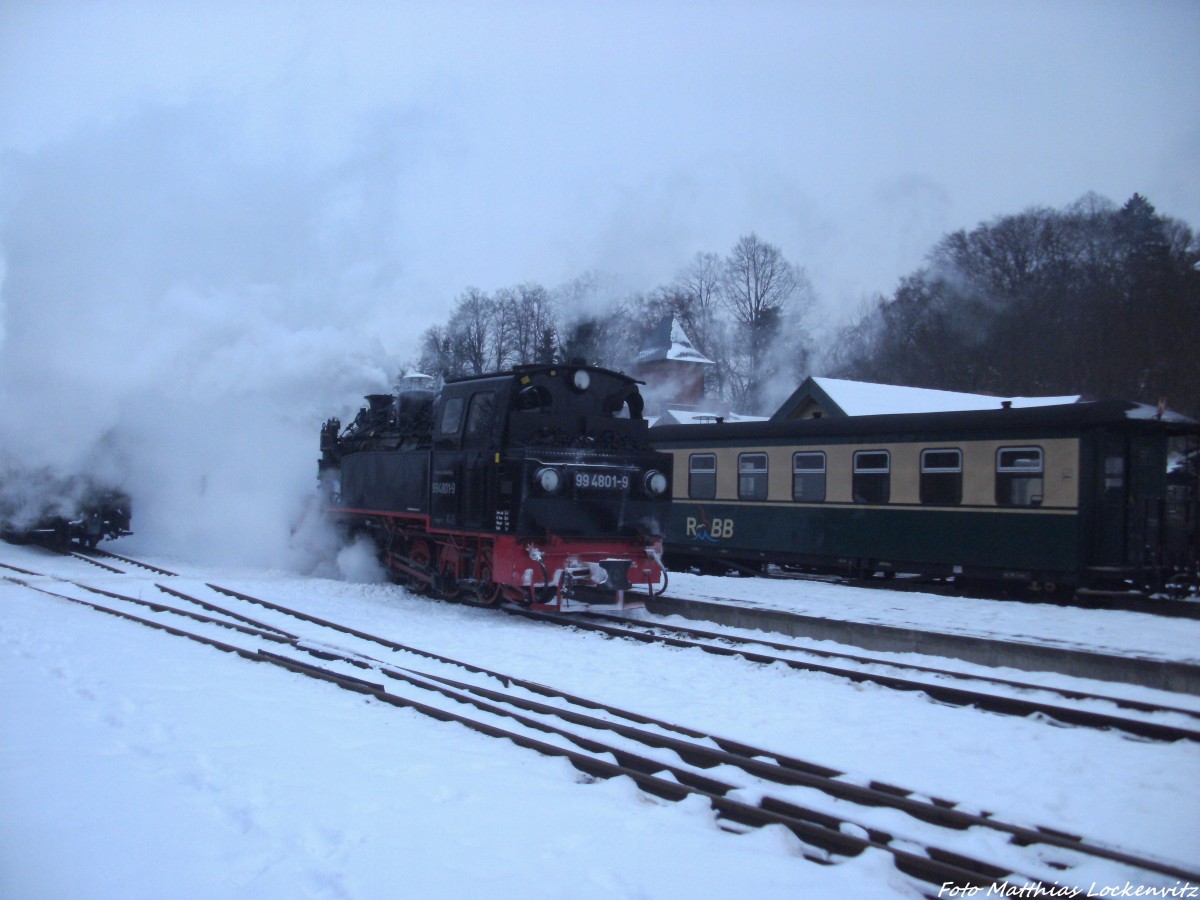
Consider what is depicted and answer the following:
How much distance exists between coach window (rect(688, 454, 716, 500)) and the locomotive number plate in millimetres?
6067

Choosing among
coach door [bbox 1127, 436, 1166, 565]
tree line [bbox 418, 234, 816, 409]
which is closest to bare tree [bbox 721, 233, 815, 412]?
tree line [bbox 418, 234, 816, 409]

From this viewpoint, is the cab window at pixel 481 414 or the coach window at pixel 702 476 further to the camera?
the coach window at pixel 702 476

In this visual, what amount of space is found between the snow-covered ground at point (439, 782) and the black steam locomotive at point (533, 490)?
5.37ft

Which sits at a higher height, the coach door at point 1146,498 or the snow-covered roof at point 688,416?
the snow-covered roof at point 688,416

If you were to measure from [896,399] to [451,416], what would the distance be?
13031 mm

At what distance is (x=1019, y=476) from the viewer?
1247 cm

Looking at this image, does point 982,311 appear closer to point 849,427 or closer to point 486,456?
point 849,427

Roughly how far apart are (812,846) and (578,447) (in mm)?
6726

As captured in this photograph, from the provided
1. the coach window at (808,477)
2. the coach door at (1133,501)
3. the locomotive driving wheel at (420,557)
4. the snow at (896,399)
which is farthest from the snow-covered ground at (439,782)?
the snow at (896,399)

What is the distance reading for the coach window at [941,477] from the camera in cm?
1307

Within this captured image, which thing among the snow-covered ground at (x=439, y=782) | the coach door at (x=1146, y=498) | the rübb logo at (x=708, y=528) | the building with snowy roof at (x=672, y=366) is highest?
the building with snowy roof at (x=672, y=366)

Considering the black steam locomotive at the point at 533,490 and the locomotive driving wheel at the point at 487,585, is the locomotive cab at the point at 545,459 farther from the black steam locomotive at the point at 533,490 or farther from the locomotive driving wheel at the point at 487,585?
the locomotive driving wheel at the point at 487,585

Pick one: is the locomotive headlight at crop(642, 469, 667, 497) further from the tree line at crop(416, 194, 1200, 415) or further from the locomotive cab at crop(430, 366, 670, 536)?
the tree line at crop(416, 194, 1200, 415)

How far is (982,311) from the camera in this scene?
28.8 m
